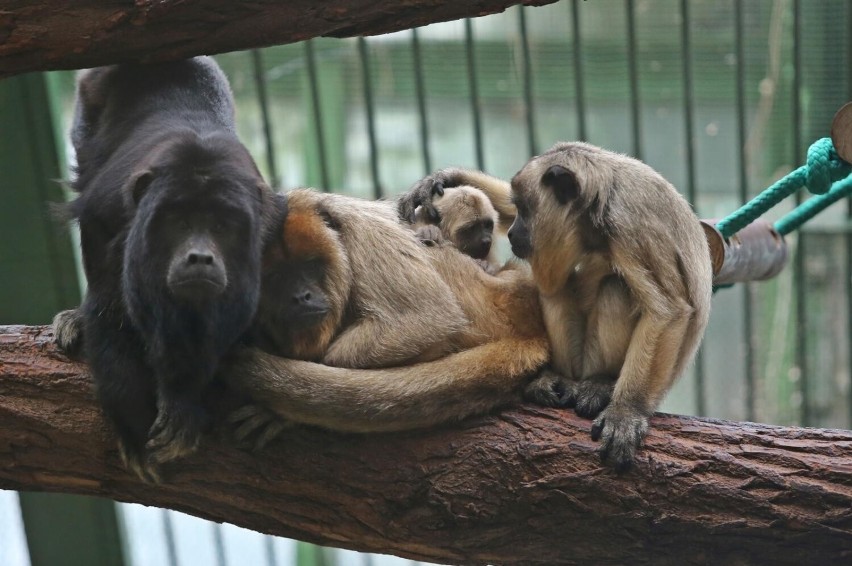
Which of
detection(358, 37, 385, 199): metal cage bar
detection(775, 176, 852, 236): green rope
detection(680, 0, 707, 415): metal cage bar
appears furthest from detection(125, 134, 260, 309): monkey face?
detection(680, 0, 707, 415): metal cage bar

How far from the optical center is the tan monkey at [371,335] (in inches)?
123

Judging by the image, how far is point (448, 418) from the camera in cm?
325

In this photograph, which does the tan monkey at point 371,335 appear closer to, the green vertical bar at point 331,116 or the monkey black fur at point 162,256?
the monkey black fur at point 162,256

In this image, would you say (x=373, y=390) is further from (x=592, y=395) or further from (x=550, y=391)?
(x=592, y=395)

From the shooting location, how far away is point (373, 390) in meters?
3.12

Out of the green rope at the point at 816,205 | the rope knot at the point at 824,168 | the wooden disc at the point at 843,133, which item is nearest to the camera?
the wooden disc at the point at 843,133

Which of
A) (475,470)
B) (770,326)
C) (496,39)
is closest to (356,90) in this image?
(496,39)

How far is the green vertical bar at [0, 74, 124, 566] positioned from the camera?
18.2 feet

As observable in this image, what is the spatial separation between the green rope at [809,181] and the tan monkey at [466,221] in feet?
3.45

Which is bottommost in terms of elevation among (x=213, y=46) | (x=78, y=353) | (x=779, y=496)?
(x=779, y=496)

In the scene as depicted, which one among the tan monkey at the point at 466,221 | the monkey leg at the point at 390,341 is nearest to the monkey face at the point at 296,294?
the monkey leg at the point at 390,341

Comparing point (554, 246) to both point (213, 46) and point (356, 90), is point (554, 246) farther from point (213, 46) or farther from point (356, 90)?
point (356, 90)

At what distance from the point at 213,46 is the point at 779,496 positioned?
97.3 inches

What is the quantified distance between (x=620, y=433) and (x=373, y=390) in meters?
0.85
